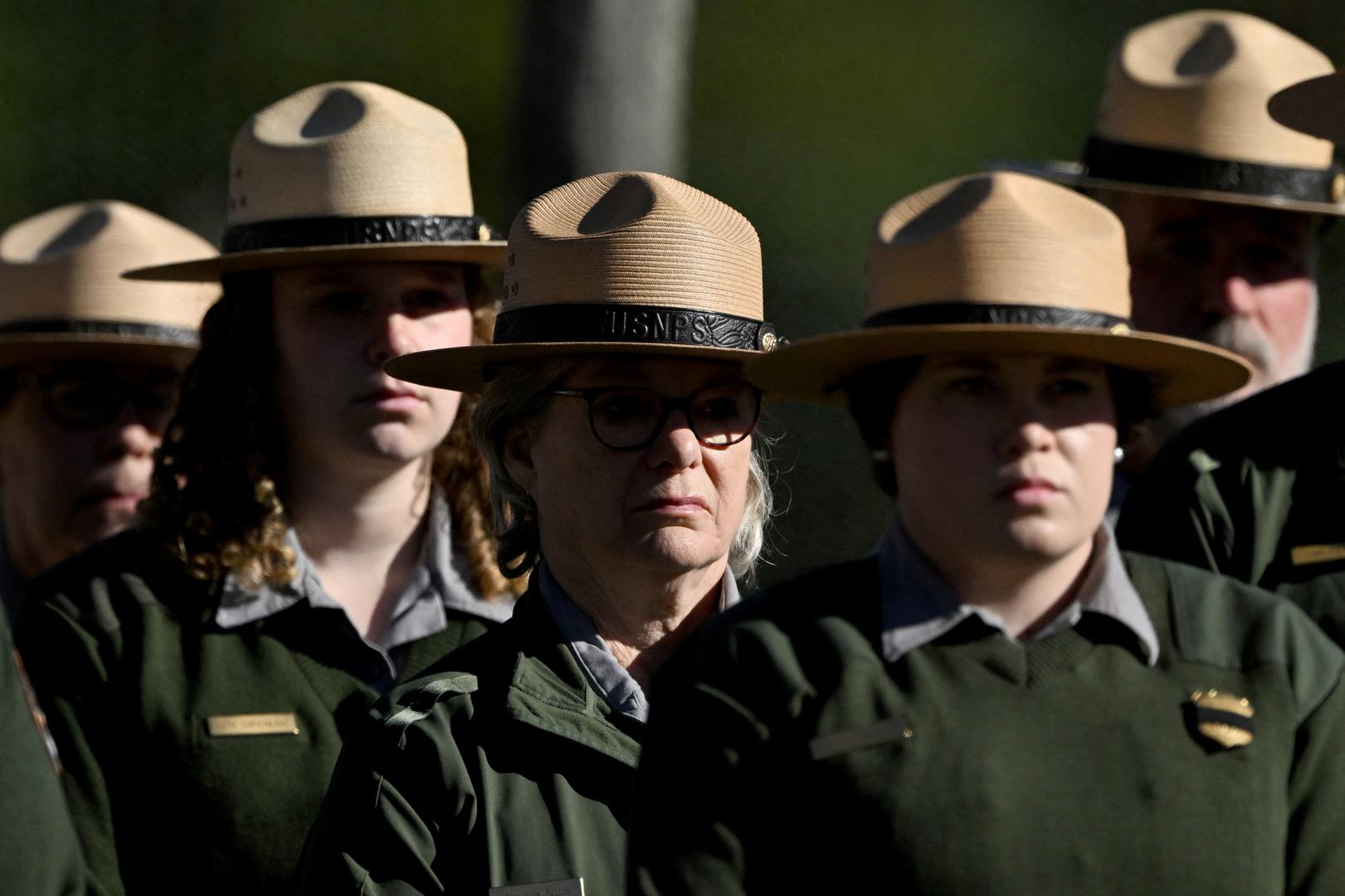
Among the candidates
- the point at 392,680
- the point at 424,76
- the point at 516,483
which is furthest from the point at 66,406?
the point at 424,76

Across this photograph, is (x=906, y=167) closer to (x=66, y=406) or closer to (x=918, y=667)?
(x=66, y=406)

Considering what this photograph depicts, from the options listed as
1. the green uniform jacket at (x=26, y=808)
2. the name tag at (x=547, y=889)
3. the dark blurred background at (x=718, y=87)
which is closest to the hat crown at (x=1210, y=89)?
the name tag at (x=547, y=889)

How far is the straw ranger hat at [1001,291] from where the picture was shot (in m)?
3.52

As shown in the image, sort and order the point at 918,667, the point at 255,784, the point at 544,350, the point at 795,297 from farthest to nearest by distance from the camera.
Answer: the point at 795,297 → the point at 255,784 → the point at 544,350 → the point at 918,667

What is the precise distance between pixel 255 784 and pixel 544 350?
1.14 meters

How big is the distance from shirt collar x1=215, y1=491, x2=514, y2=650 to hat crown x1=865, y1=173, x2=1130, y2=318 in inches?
61.2

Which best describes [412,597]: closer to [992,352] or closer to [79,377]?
[79,377]

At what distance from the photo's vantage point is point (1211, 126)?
5785 millimetres

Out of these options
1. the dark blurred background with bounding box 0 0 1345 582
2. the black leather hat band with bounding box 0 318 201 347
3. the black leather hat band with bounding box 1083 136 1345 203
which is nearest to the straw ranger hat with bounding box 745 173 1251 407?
the black leather hat band with bounding box 1083 136 1345 203

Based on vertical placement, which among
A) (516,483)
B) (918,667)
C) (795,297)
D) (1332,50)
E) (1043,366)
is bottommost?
(795,297)

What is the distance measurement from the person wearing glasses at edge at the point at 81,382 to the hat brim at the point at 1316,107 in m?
2.90

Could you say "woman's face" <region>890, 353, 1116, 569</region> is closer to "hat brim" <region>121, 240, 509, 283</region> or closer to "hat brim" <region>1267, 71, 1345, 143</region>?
"hat brim" <region>1267, 71, 1345, 143</region>

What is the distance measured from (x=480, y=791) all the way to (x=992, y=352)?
41.4 inches

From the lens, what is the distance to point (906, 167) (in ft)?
38.4
